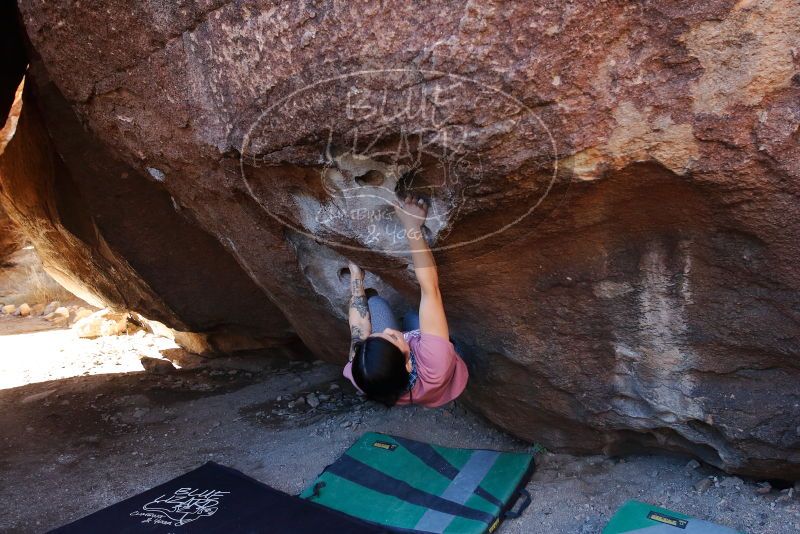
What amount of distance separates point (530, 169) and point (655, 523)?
1.01 metres

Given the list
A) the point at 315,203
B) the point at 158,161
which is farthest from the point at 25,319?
the point at 315,203

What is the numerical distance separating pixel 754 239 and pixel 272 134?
112 centimetres

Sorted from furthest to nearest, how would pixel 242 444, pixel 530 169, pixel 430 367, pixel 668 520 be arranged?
1. pixel 242 444
2. pixel 430 367
3. pixel 668 520
4. pixel 530 169

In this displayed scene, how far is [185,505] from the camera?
85.3 inches

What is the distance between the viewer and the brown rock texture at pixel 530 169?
4.36 feet

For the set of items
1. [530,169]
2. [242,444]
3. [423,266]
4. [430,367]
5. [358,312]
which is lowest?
[242,444]

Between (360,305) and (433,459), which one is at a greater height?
(360,305)

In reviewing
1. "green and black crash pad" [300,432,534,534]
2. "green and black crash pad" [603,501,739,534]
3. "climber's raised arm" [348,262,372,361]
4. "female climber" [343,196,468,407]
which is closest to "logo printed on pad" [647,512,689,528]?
"green and black crash pad" [603,501,739,534]

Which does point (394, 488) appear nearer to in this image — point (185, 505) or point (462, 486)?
point (462, 486)

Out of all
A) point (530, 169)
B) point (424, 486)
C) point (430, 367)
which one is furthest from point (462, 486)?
point (530, 169)

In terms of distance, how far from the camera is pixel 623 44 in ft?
4.31

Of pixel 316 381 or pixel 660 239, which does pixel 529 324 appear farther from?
pixel 316 381

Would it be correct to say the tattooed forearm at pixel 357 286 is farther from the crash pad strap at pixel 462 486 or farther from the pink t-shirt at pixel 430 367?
the crash pad strap at pixel 462 486

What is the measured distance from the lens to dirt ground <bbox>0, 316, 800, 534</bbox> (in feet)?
6.52
